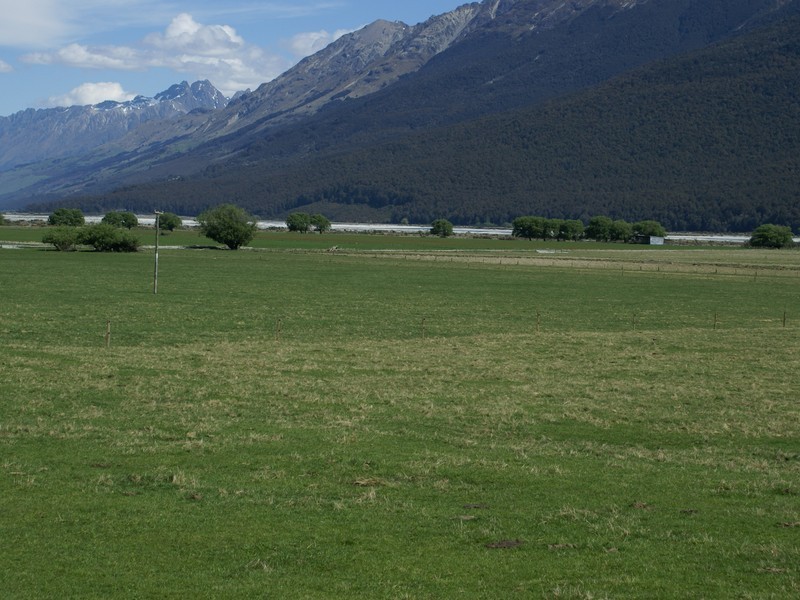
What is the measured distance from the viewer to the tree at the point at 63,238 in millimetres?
103500

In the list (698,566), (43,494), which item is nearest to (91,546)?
(43,494)

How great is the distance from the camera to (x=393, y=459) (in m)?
16.7

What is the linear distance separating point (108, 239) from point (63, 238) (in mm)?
4443

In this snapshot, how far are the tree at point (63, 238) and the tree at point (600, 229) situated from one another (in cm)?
9702

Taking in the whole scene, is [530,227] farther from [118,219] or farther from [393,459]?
[393,459]

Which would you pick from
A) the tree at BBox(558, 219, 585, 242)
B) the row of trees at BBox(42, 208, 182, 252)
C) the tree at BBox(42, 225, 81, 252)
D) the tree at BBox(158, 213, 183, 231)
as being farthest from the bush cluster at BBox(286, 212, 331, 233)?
the tree at BBox(42, 225, 81, 252)

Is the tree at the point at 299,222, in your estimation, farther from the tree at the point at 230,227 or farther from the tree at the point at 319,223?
the tree at the point at 230,227

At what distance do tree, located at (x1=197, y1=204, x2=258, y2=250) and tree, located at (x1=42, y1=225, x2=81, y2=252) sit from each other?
16872 millimetres

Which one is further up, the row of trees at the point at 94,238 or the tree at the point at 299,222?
the tree at the point at 299,222

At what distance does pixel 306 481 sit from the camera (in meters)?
15.3

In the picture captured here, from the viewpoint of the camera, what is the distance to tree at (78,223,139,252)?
345ft

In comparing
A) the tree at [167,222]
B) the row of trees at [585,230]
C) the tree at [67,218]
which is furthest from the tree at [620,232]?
the tree at [67,218]

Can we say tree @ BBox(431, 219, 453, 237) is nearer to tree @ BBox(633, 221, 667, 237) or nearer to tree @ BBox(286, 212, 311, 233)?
tree @ BBox(286, 212, 311, 233)

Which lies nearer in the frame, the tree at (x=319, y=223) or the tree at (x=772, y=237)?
the tree at (x=772, y=237)
